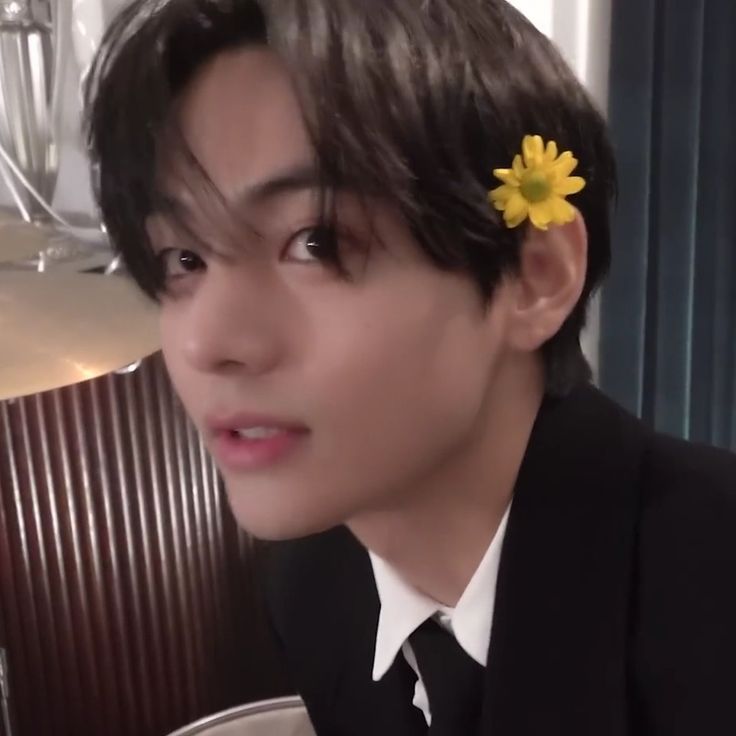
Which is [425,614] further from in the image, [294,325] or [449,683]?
[294,325]

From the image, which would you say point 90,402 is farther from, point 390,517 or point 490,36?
point 490,36

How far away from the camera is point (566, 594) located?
2.03 feet

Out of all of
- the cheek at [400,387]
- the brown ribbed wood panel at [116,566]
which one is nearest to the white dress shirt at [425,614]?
the cheek at [400,387]

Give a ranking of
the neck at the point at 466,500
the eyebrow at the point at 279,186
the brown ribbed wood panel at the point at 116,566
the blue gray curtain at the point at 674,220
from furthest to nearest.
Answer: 1. the blue gray curtain at the point at 674,220
2. the brown ribbed wood panel at the point at 116,566
3. the neck at the point at 466,500
4. the eyebrow at the point at 279,186

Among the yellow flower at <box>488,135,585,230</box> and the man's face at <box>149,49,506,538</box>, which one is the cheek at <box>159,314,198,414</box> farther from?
the yellow flower at <box>488,135,585,230</box>

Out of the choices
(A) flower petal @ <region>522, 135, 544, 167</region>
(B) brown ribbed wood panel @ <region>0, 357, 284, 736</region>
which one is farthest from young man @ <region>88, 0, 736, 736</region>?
(B) brown ribbed wood panel @ <region>0, 357, 284, 736</region>

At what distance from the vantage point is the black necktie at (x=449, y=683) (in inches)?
26.4

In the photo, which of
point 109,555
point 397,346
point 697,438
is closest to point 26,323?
point 397,346

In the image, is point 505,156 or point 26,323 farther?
point 26,323

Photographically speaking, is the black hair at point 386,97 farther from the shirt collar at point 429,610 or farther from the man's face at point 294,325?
the shirt collar at point 429,610

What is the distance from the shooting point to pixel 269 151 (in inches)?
20.8

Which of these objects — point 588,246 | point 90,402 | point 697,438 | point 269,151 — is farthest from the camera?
point 697,438

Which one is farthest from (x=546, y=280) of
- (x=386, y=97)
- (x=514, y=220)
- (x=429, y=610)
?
(x=429, y=610)

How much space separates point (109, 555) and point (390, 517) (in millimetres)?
708
